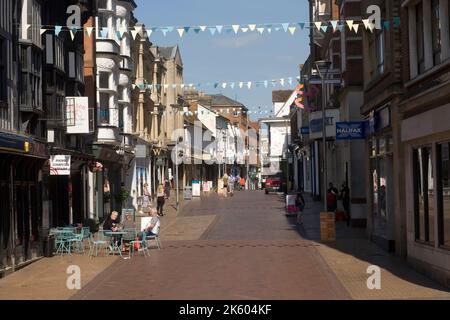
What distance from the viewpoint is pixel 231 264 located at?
18094mm

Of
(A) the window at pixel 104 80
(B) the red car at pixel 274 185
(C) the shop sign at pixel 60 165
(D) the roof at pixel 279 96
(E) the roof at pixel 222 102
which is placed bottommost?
(B) the red car at pixel 274 185

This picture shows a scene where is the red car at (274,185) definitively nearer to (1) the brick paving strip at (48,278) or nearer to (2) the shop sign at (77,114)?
(2) the shop sign at (77,114)

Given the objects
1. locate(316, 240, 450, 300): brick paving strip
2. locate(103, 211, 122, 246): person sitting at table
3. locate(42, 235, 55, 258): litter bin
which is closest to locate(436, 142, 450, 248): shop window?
locate(316, 240, 450, 300): brick paving strip

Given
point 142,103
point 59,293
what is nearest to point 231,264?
point 59,293

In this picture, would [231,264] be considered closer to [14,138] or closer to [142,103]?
[14,138]

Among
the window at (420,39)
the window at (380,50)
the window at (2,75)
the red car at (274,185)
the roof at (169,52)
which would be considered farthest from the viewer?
the red car at (274,185)

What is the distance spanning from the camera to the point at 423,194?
645 inches

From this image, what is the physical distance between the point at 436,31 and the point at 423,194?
11.3 ft

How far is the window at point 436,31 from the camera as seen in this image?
50.9 feet

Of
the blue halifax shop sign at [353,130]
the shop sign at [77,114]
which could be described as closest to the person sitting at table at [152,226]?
the shop sign at [77,114]

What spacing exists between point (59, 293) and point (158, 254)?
6835 mm

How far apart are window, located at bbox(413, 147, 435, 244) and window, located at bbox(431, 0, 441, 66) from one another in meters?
1.89

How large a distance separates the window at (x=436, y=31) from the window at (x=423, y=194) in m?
1.89

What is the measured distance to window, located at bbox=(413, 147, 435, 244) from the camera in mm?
15672
